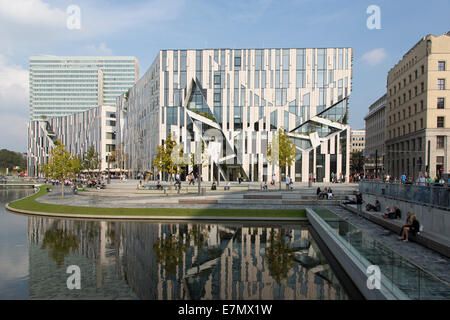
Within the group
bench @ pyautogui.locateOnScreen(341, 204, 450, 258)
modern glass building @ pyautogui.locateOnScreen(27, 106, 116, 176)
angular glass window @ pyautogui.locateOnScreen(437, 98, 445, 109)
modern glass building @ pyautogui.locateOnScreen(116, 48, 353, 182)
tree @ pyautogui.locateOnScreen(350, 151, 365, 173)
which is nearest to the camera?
bench @ pyautogui.locateOnScreen(341, 204, 450, 258)

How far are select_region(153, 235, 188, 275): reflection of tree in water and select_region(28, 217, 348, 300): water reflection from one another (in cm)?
4

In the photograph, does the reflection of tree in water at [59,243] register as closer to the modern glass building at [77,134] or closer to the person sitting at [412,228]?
the person sitting at [412,228]

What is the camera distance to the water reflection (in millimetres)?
10258

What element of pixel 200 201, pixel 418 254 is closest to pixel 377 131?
pixel 200 201

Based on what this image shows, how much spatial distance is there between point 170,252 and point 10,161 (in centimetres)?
16539

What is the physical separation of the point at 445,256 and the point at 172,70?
2269 inches

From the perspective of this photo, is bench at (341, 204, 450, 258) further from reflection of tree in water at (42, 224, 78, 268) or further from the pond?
reflection of tree in water at (42, 224, 78, 268)

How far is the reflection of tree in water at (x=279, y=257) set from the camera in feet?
39.3

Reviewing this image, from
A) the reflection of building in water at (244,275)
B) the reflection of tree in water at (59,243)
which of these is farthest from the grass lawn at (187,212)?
the reflection of building in water at (244,275)

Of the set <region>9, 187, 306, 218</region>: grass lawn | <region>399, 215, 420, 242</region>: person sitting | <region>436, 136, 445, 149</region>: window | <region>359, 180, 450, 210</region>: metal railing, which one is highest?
<region>436, 136, 445, 149</region>: window

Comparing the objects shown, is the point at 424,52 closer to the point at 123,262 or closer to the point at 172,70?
the point at 172,70

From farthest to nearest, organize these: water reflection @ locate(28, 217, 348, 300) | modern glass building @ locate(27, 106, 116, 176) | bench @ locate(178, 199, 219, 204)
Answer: modern glass building @ locate(27, 106, 116, 176)
bench @ locate(178, 199, 219, 204)
water reflection @ locate(28, 217, 348, 300)

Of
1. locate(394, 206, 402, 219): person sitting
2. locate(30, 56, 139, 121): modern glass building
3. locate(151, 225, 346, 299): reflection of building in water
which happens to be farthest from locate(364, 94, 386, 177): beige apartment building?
locate(30, 56, 139, 121): modern glass building

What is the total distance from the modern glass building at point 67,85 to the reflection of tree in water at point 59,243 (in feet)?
536
